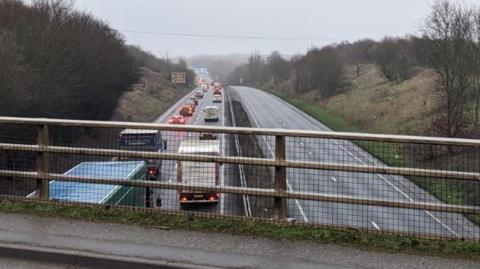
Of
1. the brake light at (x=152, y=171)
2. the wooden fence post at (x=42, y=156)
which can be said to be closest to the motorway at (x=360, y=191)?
the brake light at (x=152, y=171)

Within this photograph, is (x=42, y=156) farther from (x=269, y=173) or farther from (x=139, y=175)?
(x=269, y=173)

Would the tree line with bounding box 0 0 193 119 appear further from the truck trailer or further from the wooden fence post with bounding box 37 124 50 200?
the wooden fence post with bounding box 37 124 50 200

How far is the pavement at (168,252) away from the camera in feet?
18.3

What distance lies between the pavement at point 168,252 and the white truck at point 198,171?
876 mm

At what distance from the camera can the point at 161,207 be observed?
7.45 metres

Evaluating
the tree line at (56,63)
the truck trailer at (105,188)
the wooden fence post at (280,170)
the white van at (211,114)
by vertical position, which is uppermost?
the tree line at (56,63)

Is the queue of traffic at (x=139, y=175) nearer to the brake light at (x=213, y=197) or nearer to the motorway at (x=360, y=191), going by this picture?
the brake light at (x=213, y=197)

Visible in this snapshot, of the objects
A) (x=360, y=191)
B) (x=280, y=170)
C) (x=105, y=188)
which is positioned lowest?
(x=105, y=188)

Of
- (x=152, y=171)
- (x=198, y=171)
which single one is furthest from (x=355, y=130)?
(x=198, y=171)

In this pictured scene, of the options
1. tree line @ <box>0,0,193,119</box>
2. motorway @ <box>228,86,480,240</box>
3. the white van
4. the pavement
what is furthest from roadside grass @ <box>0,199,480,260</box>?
the white van

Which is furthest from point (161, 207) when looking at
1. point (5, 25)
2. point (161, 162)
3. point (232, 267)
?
point (5, 25)

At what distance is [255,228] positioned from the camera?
6539mm

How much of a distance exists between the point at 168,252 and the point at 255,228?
3.79ft

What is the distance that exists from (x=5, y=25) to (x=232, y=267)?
35.8 meters
